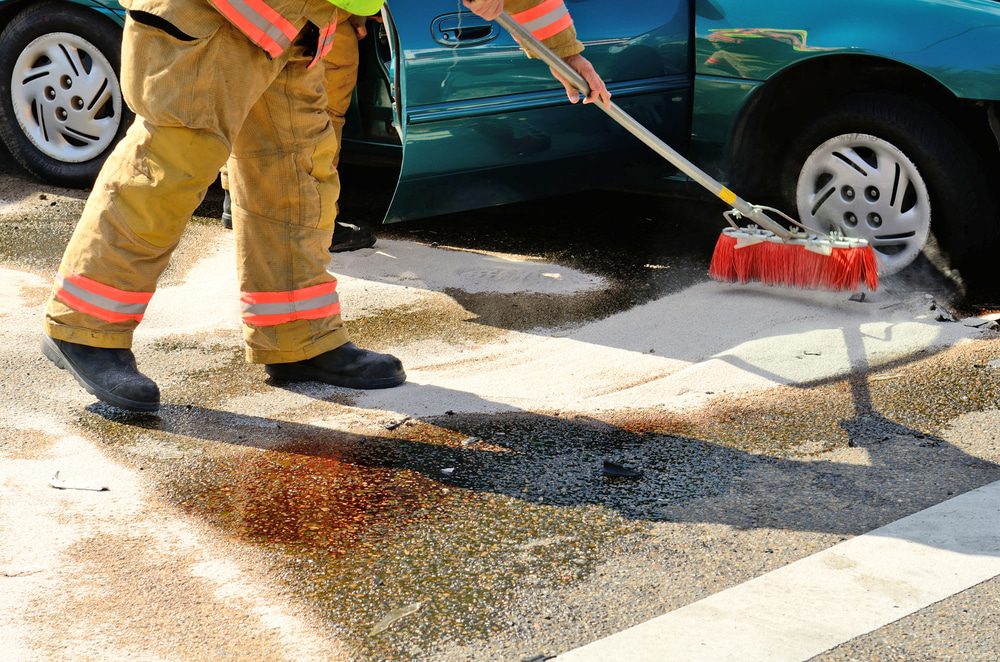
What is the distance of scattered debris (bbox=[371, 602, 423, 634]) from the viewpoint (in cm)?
250

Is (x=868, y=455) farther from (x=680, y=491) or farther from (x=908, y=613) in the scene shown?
(x=908, y=613)

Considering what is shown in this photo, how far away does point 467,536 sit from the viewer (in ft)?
9.46

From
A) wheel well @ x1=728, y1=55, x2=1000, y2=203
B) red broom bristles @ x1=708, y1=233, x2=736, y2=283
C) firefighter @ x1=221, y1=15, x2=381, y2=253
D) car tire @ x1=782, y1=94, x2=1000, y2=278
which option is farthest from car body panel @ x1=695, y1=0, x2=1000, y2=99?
firefighter @ x1=221, y1=15, x2=381, y2=253

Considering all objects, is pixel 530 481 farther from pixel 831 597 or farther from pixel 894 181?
pixel 894 181

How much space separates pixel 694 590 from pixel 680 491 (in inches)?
19.6

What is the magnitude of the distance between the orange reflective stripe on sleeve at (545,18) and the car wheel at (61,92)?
7.89 feet

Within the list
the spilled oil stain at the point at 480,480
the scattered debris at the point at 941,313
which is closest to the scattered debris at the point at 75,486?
the spilled oil stain at the point at 480,480

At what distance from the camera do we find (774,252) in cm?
459

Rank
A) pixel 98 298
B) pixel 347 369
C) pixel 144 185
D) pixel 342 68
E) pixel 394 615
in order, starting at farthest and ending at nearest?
pixel 342 68 → pixel 347 369 → pixel 98 298 → pixel 144 185 → pixel 394 615

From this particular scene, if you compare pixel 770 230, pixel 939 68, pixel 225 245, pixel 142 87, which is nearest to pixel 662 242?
pixel 770 230

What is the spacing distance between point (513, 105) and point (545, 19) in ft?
2.69

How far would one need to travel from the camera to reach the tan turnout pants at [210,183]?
129 inches

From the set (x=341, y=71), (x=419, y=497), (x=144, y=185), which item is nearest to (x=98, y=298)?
(x=144, y=185)

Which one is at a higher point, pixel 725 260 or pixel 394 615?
pixel 725 260
